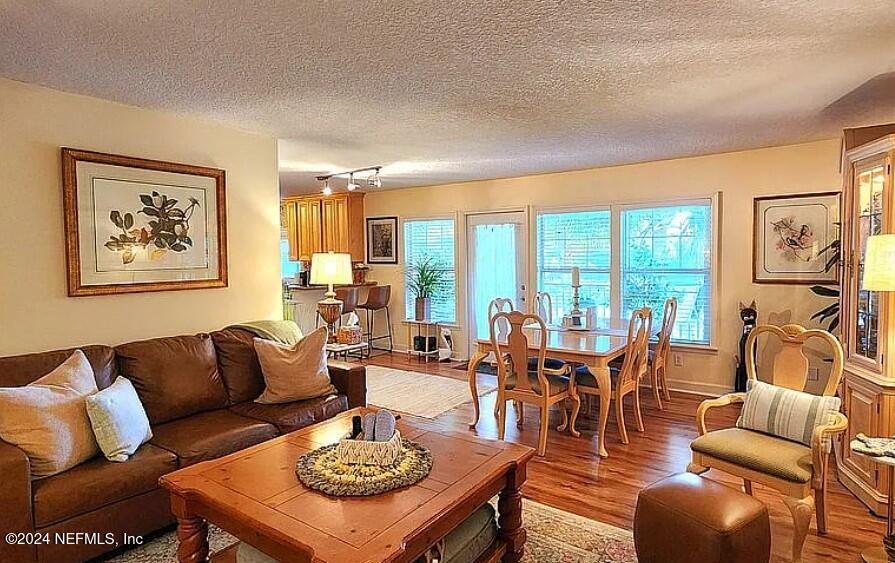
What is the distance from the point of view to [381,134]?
13.4 ft

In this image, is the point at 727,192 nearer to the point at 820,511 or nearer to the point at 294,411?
the point at 820,511

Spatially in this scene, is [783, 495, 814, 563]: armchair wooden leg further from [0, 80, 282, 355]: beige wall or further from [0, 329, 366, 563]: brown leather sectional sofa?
[0, 80, 282, 355]: beige wall

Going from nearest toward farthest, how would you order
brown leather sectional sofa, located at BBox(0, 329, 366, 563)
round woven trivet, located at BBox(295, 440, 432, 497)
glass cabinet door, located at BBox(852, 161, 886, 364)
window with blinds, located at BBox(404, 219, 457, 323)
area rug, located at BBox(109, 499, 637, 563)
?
1. round woven trivet, located at BBox(295, 440, 432, 497)
2. brown leather sectional sofa, located at BBox(0, 329, 366, 563)
3. area rug, located at BBox(109, 499, 637, 563)
4. glass cabinet door, located at BBox(852, 161, 886, 364)
5. window with blinds, located at BBox(404, 219, 457, 323)

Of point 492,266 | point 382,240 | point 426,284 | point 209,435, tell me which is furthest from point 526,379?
point 382,240

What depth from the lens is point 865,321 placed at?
3.08 metres

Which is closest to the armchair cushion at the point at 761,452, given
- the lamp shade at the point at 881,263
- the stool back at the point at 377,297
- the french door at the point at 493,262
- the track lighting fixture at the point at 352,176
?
the lamp shade at the point at 881,263

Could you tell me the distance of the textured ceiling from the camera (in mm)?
2064

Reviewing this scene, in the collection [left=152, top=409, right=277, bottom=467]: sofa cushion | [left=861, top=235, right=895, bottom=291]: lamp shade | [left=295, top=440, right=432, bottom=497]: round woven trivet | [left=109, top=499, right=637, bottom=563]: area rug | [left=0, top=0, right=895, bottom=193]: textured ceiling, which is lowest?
[left=109, top=499, right=637, bottom=563]: area rug

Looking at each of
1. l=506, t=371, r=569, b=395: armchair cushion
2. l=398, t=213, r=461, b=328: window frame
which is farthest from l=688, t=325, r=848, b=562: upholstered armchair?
l=398, t=213, r=461, b=328: window frame

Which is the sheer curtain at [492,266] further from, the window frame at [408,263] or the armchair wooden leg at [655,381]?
the armchair wooden leg at [655,381]

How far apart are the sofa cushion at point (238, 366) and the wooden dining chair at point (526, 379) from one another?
169cm

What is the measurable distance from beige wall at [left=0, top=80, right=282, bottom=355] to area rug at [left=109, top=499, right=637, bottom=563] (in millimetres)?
1326

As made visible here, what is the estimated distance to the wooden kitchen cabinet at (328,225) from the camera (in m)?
7.49

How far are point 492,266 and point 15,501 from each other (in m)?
5.27
